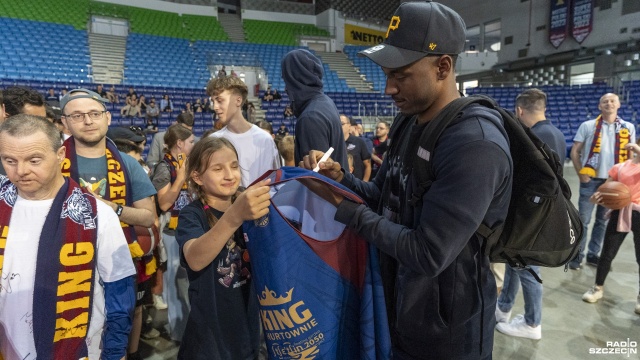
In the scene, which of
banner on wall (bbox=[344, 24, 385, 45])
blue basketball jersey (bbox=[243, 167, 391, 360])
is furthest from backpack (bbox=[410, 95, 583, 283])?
banner on wall (bbox=[344, 24, 385, 45])

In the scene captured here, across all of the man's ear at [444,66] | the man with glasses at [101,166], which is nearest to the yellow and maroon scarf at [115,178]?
the man with glasses at [101,166]

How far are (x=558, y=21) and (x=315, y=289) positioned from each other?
21.8m

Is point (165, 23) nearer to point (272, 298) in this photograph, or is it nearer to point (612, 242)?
point (612, 242)

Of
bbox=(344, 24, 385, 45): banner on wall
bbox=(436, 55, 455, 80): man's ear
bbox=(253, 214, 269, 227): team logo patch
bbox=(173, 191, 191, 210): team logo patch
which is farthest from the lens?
bbox=(344, 24, 385, 45): banner on wall

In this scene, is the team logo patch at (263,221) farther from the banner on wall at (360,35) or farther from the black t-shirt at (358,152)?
the banner on wall at (360,35)

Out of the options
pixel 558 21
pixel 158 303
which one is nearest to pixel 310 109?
pixel 158 303

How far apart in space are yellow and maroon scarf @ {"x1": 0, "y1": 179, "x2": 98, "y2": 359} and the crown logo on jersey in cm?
70

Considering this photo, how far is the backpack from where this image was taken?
3.39 feet

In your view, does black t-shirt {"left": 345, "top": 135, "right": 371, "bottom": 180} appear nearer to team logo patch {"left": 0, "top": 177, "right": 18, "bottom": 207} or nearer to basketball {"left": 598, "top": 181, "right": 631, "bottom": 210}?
basketball {"left": 598, "top": 181, "right": 631, "bottom": 210}

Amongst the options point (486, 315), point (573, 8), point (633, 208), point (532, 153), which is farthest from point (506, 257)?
point (573, 8)

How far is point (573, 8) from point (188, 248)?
22.0 metres

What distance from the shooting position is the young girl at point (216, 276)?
146cm

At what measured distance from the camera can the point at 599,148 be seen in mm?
4066

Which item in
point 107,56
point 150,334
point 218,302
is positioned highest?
point 107,56
